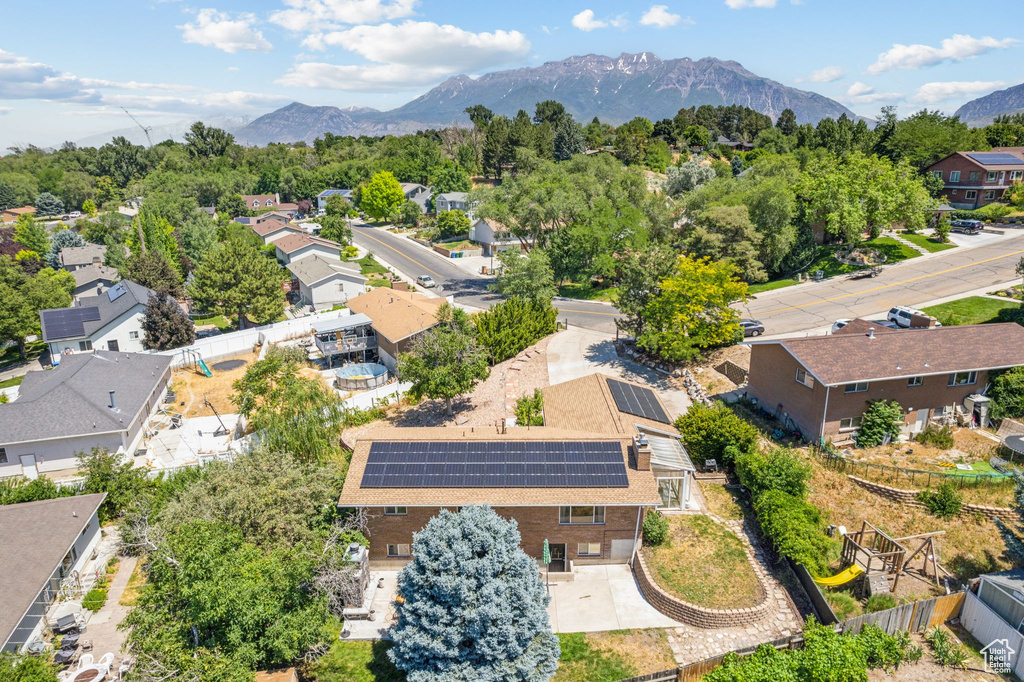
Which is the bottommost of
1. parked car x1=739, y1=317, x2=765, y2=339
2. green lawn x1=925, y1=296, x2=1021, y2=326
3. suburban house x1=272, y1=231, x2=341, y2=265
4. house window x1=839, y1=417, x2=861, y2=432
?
house window x1=839, y1=417, x2=861, y2=432

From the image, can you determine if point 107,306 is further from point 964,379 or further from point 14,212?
point 14,212

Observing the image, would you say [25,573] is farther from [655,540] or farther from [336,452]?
[655,540]

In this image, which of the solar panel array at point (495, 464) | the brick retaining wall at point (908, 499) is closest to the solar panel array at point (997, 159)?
the brick retaining wall at point (908, 499)

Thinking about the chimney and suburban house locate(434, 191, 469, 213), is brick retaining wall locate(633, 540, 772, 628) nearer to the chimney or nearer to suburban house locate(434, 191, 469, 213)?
the chimney

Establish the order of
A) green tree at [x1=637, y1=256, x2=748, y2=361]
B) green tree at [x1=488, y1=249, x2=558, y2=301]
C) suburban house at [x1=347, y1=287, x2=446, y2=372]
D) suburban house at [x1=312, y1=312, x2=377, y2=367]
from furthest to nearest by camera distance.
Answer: green tree at [x1=488, y1=249, x2=558, y2=301] < suburban house at [x1=312, y1=312, x2=377, y2=367] < suburban house at [x1=347, y1=287, x2=446, y2=372] < green tree at [x1=637, y1=256, x2=748, y2=361]

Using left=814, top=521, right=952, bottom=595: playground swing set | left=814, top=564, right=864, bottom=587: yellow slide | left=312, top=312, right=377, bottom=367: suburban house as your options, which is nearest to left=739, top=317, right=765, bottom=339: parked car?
left=814, top=521, right=952, bottom=595: playground swing set

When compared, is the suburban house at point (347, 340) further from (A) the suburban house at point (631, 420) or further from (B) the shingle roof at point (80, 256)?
(B) the shingle roof at point (80, 256)
